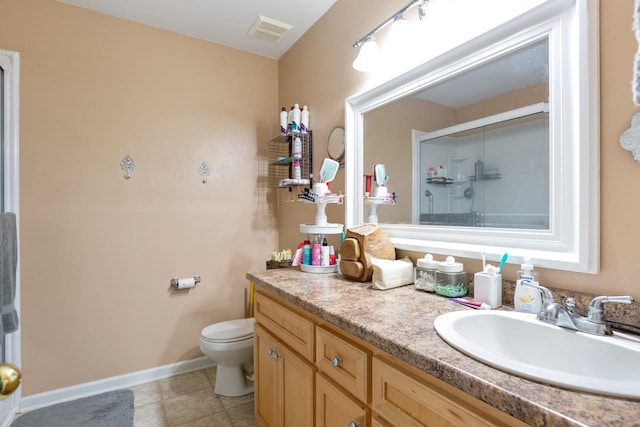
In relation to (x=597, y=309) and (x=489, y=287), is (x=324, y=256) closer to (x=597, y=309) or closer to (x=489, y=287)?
(x=489, y=287)

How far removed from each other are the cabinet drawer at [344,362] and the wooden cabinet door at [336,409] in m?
0.03

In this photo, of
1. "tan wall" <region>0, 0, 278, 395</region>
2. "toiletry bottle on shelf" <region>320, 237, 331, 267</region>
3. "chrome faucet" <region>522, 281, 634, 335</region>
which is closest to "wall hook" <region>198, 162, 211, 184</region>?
"tan wall" <region>0, 0, 278, 395</region>

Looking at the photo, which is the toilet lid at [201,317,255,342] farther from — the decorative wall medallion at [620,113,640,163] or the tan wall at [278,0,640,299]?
the decorative wall medallion at [620,113,640,163]

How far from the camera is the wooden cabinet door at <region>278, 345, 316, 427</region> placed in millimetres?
1190

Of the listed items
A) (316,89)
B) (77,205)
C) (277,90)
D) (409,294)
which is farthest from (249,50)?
(409,294)

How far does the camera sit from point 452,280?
122 cm

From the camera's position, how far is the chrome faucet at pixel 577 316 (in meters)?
0.80

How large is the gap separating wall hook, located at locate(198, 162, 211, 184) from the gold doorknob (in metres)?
2.02

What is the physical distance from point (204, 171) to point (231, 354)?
4.44 feet

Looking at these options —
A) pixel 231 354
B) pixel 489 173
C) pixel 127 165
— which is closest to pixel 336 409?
→ pixel 489 173

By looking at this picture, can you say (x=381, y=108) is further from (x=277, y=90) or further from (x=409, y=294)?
(x=277, y=90)

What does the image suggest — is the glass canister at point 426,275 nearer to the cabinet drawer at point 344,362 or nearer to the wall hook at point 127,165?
the cabinet drawer at point 344,362

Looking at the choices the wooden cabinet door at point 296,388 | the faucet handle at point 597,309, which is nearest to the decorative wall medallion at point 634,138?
the faucet handle at point 597,309

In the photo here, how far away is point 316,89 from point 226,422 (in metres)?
2.17
